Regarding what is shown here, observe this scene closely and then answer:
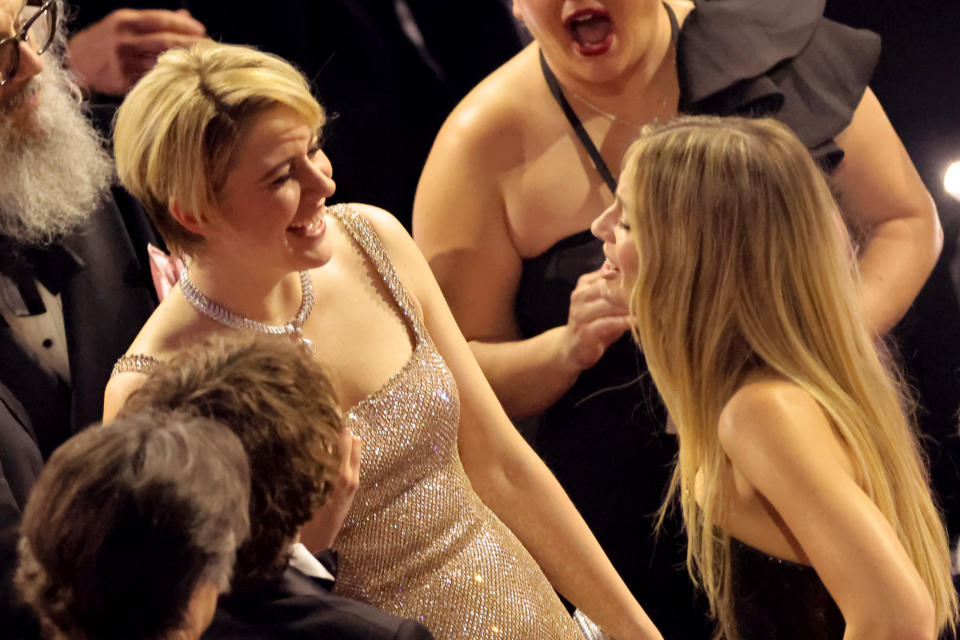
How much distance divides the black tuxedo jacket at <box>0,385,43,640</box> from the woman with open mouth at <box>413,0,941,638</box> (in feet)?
2.54

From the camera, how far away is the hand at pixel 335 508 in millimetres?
1312

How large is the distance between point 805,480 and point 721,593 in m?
0.47

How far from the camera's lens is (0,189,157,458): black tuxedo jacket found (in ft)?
6.10

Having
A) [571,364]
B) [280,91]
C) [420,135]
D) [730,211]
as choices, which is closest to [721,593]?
[571,364]

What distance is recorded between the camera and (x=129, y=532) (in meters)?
1.00

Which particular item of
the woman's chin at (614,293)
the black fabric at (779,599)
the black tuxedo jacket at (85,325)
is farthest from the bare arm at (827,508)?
the black tuxedo jacket at (85,325)

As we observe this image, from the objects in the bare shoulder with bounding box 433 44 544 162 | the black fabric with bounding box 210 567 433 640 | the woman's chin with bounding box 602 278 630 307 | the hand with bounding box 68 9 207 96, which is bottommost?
the woman's chin with bounding box 602 278 630 307

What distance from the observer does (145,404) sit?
112cm

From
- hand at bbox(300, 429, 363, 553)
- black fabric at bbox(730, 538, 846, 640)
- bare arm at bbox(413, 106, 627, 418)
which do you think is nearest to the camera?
hand at bbox(300, 429, 363, 553)

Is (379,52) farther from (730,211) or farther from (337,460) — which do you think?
(337,460)

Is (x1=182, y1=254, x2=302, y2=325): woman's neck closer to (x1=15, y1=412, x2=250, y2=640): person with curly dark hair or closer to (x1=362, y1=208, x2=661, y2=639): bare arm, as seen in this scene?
(x1=362, y1=208, x2=661, y2=639): bare arm

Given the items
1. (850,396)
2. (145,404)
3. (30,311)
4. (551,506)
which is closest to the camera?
(145,404)

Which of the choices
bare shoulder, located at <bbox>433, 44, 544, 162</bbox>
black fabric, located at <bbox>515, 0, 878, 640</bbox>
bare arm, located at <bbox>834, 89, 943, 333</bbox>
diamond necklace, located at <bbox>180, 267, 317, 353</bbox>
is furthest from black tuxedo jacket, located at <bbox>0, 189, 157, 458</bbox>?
bare arm, located at <bbox>834, 89, 943, 333</bbox>

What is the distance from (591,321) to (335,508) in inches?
30.0
